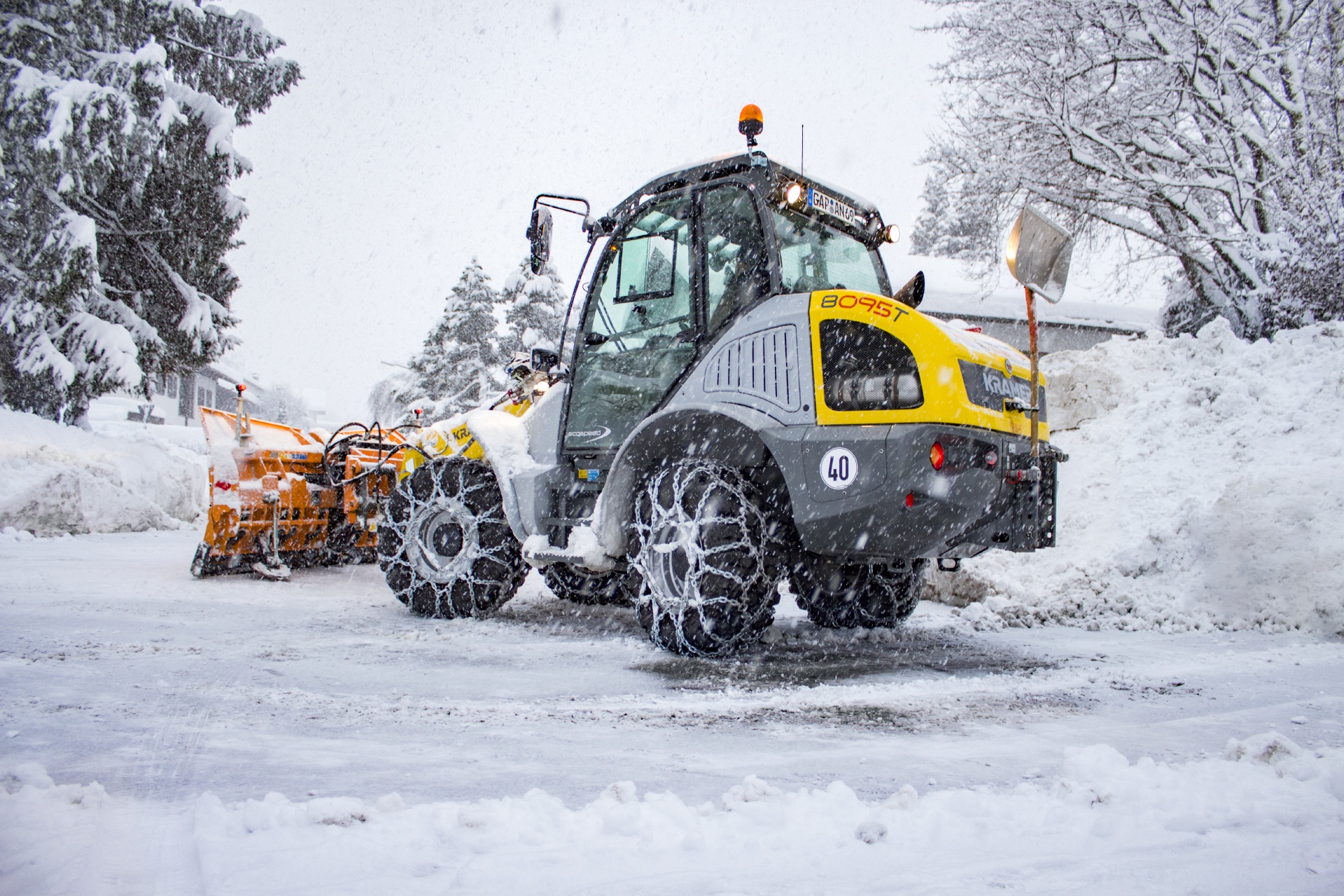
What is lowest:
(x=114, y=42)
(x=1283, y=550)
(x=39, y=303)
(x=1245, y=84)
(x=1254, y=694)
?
(x=1254, y=694)

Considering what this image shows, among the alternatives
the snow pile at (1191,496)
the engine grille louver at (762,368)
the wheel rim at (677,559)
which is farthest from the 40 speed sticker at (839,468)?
the snow pile at (1191,496)

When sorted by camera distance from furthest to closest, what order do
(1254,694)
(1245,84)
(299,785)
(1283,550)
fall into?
(1245,84) < (1283,550) < (1254,694) < (299,785)

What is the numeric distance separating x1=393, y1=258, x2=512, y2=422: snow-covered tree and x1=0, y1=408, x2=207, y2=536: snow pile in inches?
469

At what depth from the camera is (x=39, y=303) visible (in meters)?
12.3

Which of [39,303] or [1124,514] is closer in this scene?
[1124,514]

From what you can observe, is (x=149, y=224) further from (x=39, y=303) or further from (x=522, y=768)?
(x=522, y=768)

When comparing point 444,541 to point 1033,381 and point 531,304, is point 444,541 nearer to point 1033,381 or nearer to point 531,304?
point 1033,381

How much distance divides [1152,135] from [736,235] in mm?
10930

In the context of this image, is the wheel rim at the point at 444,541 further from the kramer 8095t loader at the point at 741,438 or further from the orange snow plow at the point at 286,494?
the orange snow plow at the point at 286,494

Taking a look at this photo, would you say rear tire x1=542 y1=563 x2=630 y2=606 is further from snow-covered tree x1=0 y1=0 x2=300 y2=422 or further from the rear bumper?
snow-covered tree x1=0 y1=0 x2=300 y2=422

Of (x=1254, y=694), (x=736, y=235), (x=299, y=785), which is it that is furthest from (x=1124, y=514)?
(x=299, y=785)

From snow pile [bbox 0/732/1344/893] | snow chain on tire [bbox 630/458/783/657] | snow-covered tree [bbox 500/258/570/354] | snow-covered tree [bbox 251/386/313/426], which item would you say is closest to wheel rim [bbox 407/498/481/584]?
snow chain on tire [bbox 630/458/783/657]

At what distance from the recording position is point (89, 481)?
10648 mm

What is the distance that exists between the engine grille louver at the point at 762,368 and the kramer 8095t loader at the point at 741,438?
0.01m
